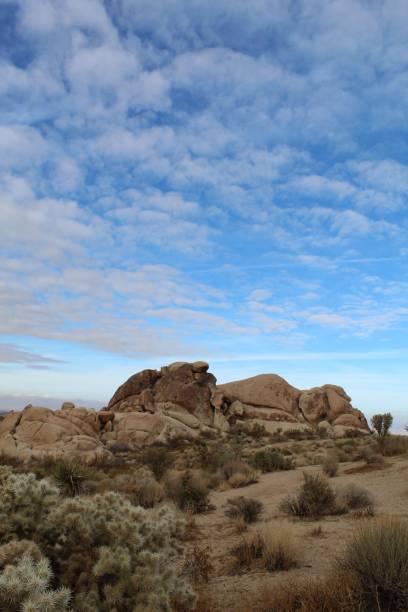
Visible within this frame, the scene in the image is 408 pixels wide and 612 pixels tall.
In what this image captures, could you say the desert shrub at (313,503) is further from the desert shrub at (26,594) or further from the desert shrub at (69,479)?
the desert shrub at (26,594)

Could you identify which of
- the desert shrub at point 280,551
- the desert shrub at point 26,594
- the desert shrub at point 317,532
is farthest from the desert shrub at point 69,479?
the desert shrub at point 26,594

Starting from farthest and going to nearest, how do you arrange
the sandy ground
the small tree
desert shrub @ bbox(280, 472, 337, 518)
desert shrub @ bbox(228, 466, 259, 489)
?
the small tree < desert shrub @ bbox(228, 466, 259, 489) < desert shrub @ bbox(280, 472, 337, 518) < the sandy ground

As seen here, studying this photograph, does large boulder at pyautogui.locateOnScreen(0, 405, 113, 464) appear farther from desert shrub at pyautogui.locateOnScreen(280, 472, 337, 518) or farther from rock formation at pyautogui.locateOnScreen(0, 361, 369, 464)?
desert shrub at pyautogui.locateOnScreen(280, 472, 337, 518)

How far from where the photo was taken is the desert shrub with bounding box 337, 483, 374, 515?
458 inches

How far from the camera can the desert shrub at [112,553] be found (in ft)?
13.9

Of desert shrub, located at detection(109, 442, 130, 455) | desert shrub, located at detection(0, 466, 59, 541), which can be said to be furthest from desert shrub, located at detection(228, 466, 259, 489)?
desert shrub, located at detection(109, 442, 130, 455)

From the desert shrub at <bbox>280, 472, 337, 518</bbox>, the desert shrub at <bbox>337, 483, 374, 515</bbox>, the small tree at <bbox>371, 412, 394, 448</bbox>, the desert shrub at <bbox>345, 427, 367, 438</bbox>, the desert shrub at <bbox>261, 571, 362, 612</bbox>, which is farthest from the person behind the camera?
the desert shrub at <bbox>345, 427, 367, 438</bbox>

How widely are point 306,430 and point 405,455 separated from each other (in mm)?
23135

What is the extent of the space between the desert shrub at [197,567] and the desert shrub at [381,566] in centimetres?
245

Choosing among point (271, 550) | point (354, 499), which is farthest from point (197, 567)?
point (354, 499)

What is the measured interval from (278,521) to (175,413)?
32.2 metres

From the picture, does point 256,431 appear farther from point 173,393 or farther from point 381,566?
point 381,566

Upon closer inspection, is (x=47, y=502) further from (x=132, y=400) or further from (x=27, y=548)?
(x=132, y=400)

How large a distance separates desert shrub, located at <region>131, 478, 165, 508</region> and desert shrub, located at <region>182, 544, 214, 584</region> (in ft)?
16.9
